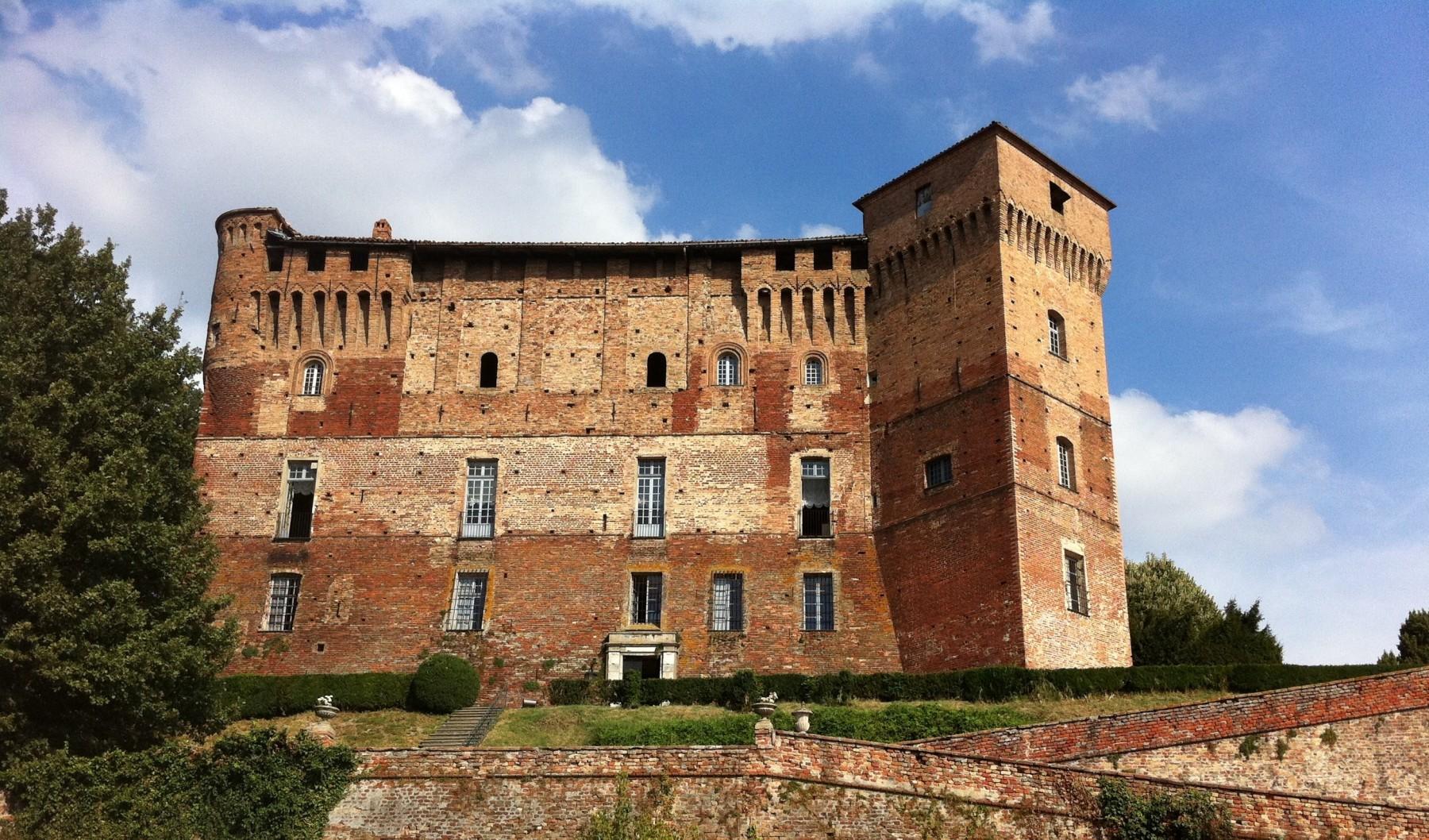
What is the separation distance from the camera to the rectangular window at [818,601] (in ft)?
116

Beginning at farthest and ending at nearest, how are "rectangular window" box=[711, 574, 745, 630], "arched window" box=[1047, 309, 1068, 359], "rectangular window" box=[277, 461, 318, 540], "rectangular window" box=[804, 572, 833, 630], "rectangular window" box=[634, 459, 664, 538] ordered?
"rectangular window" box=[277, 461, 318, 540] < "rectangular window" box=[634, 459, 664, 538] < "arched window" box=[1047, 309, 1068, 359] < "rectangular window" box=[711, 574, 745, 630] < "rectangular window" box=[804, 572, 833, 630]

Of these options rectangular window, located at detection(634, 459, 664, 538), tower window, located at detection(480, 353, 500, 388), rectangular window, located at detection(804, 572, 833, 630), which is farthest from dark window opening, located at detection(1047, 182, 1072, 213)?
tower window, located at detection(480, 353, 500, 388)

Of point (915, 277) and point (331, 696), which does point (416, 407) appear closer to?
point (331, 696)

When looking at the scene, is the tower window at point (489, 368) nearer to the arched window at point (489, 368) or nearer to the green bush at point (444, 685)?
the arched window at point (489, 368)

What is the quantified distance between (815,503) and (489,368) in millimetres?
9219

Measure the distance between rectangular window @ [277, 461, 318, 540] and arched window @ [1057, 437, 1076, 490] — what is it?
59.7 ft

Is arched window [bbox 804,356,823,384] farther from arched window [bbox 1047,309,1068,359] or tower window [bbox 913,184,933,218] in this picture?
arched window [bbox 1047,309,1068,359]

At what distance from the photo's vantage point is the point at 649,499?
37.3m

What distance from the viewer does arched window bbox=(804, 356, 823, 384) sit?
1508 inches

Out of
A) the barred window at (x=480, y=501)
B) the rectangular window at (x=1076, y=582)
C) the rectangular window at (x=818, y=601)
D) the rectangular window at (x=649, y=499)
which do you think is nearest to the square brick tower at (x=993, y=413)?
the rectangular window at (x=1076, y=582)

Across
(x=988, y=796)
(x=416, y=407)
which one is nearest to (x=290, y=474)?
(x=416, y=407)

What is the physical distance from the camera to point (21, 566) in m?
23.2

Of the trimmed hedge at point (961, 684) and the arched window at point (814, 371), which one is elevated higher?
the arched window at point (814, 371)

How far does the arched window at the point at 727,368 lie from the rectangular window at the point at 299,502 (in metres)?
10.5
